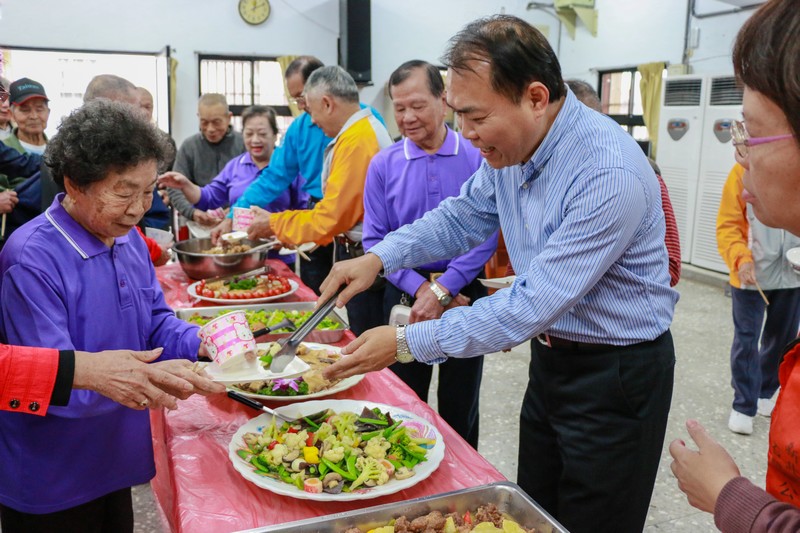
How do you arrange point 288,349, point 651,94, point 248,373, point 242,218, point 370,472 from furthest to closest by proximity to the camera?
1. point 651,94
2. point 242,218
3. point 288,349
4. point 248,373
5. point 370,472

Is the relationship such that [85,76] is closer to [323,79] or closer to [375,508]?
[323,79]

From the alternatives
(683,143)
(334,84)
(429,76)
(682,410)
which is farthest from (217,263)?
(683,143)

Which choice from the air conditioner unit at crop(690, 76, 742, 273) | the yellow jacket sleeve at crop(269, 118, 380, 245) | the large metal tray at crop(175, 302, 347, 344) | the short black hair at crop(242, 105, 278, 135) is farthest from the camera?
the air conditioner unit at crop(690, 76, 742, 273)

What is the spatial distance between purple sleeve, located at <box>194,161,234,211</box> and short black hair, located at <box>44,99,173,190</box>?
268 cm

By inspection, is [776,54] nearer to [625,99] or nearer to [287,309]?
[287,309]

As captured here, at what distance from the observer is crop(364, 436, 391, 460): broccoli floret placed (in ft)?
4.46

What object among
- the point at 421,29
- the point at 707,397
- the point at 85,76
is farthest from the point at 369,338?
the point at 421,29

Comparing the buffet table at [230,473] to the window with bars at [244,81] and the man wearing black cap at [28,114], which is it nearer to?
the man wearing black cap at [28,114]

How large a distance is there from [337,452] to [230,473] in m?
0.23

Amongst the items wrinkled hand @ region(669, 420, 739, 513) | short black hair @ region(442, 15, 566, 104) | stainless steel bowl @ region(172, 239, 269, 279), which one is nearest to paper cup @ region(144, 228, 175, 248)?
stainless steel bowl @ region(172, 239, 269, 279)

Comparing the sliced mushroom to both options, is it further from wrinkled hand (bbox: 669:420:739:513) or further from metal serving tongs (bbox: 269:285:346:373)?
wrinkled hand (bbox: 669:420:739:513)

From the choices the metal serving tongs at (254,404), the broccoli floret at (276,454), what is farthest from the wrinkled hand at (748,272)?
the broccoli floret at (276,454)

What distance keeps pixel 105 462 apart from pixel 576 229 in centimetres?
113

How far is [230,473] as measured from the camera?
1387 mm
